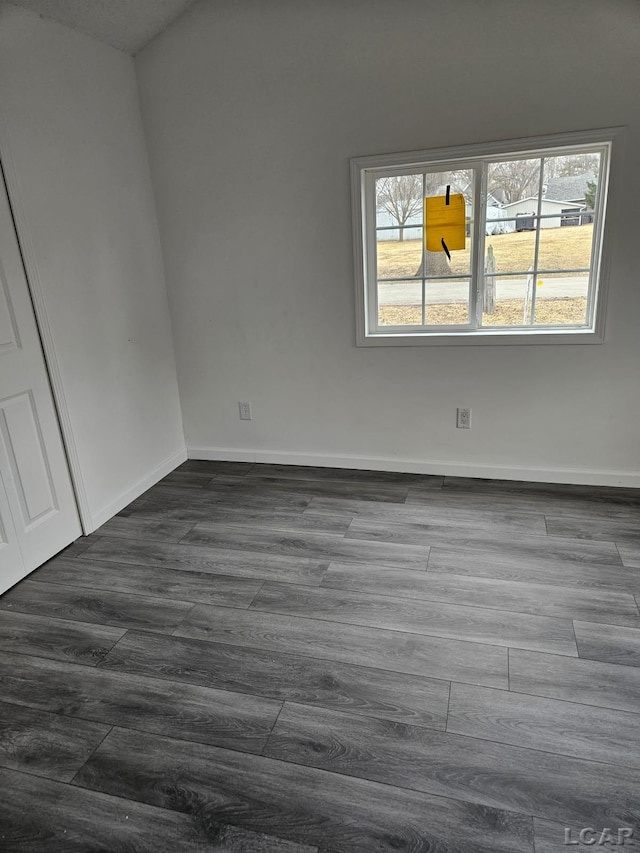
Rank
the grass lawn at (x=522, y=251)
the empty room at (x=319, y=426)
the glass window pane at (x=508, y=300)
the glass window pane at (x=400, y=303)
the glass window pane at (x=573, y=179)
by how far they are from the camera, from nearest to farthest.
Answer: the empty room at (x=319, y=426), the glass window pane at (x=573, y=179), the grass lawn at (x=522, y=251), the glass window pane at (x=508, y=300), the glass window pane at (x=400, y=303)

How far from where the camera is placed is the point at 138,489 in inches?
133

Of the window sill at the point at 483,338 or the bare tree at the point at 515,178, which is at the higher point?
the bare tree at the point at 515,178

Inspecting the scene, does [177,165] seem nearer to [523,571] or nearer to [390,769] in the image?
[523,571]

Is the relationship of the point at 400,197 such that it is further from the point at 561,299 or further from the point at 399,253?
the point at 561,299

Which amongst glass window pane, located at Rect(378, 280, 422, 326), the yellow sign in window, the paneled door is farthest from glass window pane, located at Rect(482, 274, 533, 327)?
the paneled door

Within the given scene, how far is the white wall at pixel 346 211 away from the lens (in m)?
2.70

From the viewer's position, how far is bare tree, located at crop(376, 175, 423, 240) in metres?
3.09

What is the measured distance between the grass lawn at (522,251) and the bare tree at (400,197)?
0.11m

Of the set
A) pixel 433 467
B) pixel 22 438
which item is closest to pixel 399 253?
pixel 433 467

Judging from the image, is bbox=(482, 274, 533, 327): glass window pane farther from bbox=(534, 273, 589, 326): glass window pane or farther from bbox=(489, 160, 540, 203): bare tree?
bbox=(489, 160, 540, 203): bare tree

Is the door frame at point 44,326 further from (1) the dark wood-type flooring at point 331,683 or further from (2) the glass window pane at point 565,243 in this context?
(2) the glass window pane at point 565,243

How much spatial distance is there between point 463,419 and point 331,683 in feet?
6.31

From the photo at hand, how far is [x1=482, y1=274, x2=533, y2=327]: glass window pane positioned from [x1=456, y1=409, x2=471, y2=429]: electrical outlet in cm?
54

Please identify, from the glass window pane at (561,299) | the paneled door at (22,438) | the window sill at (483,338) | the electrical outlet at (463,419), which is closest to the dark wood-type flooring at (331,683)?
the paneled door at (22,438)
